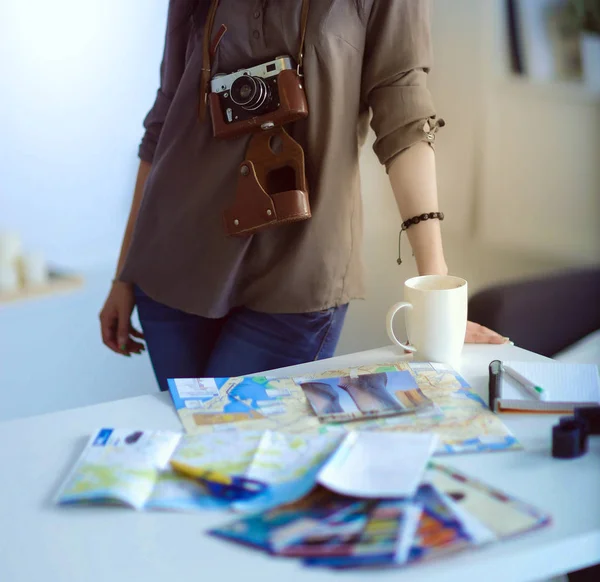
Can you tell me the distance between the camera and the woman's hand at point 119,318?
3.50 ft

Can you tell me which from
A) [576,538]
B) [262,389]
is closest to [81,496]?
[262,389]

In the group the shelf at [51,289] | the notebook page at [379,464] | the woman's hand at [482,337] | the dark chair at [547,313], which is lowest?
the dark chair at [547,313]

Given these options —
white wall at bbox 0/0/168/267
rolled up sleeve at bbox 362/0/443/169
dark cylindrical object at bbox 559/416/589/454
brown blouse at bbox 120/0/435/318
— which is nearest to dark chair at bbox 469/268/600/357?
brown blouse at bbox 120/0/435/318

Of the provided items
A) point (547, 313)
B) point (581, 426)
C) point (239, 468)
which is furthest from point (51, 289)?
point (581, 426)

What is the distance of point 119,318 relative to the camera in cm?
110

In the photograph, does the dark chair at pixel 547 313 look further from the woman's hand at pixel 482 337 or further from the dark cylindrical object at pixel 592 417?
the dark cylindrical object at pixel 592 417

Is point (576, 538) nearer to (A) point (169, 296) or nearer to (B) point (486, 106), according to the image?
(A) point (169, 296)

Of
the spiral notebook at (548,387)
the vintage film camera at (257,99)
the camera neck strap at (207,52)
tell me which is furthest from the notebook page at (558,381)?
the camera neck strap at (207,52)

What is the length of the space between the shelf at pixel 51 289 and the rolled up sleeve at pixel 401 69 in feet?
4.79

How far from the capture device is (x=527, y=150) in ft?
4.06

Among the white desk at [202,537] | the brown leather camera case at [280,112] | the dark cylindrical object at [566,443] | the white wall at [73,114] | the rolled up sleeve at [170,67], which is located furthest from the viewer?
the white wall at [73,114]

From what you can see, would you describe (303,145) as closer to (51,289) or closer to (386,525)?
(386,525)

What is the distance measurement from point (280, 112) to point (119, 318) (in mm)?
438

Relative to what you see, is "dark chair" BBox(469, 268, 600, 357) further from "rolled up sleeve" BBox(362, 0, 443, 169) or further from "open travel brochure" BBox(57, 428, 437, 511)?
"open travel brochure" BBox(57, 428, 437, 511)
